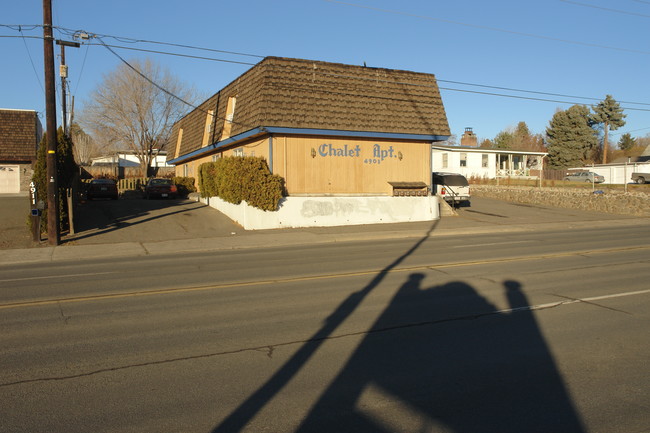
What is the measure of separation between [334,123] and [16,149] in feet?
102

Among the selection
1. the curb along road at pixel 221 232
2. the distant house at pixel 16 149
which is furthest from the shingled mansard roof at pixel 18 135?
the curb along road at pixel 221 232

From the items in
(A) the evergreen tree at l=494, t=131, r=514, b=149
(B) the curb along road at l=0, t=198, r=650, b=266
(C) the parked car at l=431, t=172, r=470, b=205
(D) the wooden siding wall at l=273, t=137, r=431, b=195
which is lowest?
(B) the curb along road at l=0, t=198, r=650, b=266

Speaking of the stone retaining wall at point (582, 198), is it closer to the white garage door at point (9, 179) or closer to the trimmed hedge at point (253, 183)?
the trimmed hedge at point (253, 183)

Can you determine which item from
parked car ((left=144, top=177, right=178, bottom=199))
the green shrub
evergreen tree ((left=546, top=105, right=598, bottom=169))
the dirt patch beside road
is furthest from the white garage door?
evergreen tree ((left=546, top=105, right=598, bottom=169))

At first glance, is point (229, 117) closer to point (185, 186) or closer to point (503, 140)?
point (185, 186)

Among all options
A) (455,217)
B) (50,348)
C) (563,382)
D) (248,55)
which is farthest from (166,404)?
(455,217)

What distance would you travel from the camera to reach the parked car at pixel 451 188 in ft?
100

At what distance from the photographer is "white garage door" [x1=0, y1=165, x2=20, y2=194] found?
139 ft

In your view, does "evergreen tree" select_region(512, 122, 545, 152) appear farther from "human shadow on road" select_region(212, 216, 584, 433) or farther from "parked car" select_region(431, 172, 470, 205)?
"human shadow on road" select_region(212, 216, 584, 433)

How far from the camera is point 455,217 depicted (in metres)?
27.6

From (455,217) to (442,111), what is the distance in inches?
221

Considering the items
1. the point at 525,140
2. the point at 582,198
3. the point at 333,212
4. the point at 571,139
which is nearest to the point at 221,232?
the point at 333,212

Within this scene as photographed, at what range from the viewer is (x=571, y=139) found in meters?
74.7

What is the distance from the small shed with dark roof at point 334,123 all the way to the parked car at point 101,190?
375 inches
